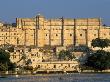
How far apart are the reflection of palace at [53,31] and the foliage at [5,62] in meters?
21.6

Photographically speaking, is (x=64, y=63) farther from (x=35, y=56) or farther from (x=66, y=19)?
(x=66, y=19)

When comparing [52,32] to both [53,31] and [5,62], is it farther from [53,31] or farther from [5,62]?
[5,62]

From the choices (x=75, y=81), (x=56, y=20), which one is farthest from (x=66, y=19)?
(x=75, y=81)

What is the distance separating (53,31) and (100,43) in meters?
9.22

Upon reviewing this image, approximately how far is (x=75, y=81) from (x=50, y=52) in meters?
37.0

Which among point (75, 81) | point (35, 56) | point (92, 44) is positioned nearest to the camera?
point (75, 81)

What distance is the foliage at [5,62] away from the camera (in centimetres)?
7949

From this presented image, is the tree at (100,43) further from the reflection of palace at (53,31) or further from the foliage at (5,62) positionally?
the foliage at (5,62)

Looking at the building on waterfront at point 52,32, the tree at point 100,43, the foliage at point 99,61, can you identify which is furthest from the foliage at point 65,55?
the tree at point 100,43

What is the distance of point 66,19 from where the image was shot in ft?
368

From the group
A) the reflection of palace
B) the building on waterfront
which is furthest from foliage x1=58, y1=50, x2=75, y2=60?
the reflection of palace

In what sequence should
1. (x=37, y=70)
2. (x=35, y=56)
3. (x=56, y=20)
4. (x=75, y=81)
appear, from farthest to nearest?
1. (x=56, y=20)
2. (x=35, y=56)
3. (x=37, y=70)
4. (x=75, y=81)

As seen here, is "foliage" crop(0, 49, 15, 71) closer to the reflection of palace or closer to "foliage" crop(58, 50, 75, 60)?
"foliage" crop(58, 50, 75, 60)

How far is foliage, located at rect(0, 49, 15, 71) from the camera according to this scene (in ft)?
261
